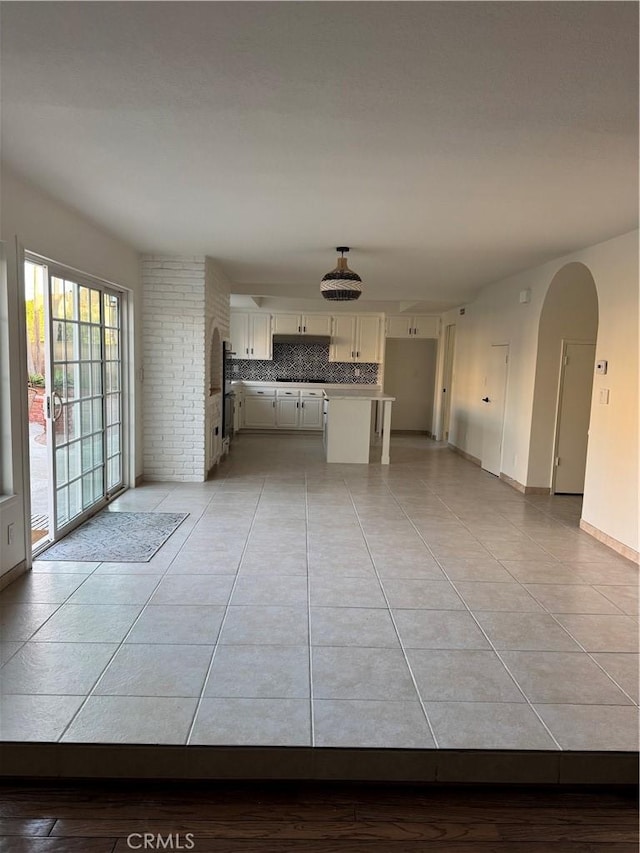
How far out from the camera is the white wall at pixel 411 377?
417 inches

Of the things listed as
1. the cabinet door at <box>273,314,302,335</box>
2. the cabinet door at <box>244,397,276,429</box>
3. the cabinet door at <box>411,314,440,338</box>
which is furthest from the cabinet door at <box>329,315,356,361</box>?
the cabinet door at <box>244,397,276,429</box>

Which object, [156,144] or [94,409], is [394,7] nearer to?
[156,144]

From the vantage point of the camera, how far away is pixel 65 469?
403 cm

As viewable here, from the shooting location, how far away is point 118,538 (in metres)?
3.97

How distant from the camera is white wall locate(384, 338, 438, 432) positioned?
10602 millimetres

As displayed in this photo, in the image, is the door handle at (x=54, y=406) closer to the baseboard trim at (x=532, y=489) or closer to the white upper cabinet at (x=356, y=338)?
the baseboard trim at (x=532, y=489)

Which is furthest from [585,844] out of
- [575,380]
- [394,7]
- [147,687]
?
[575,380]

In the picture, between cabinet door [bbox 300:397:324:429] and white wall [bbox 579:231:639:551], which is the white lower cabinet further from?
white wall [bbox 579:231:639:551]

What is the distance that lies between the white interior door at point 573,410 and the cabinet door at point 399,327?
4574mm

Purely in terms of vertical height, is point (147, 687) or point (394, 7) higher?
point (394, 7)

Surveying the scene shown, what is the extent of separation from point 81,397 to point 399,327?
6751mm

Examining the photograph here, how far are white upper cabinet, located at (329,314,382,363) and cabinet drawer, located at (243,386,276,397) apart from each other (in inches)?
50.8

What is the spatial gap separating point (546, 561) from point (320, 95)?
3286mm

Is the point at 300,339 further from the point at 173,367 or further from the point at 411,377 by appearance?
the point at 173,367
